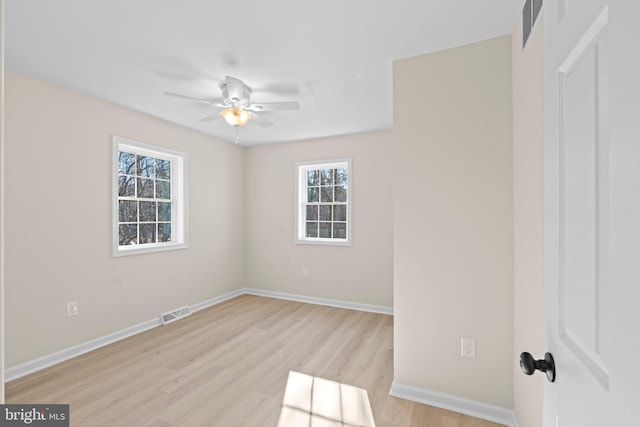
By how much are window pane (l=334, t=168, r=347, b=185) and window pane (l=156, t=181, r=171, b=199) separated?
2408 mm

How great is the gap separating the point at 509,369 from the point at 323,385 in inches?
53.0

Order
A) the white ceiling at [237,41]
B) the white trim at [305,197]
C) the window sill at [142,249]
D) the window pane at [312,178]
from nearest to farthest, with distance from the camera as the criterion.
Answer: the white ceiling at [237,41]
the window sill at [142,249]
the white trim at [305,197]
the window pane at [312,178]

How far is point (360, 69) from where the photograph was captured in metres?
2.40

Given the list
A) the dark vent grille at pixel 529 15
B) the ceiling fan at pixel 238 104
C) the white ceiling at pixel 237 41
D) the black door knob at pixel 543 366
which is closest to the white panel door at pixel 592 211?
the black door knob at pixel 543 366

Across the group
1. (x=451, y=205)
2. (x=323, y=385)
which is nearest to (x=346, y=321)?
(x=323, y=385)

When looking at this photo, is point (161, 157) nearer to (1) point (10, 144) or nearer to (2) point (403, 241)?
(1) point (10, 144)

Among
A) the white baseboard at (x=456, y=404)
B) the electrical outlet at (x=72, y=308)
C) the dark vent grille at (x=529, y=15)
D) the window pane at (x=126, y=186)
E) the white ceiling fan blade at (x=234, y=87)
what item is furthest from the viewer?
the window pane at (x=126, y=186)

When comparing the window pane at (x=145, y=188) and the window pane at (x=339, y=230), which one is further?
the window pane at (x=339, y=230)

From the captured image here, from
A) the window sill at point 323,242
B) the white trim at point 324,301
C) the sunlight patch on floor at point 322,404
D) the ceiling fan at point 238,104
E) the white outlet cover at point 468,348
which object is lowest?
the sunlight patch on floor at point 322,404

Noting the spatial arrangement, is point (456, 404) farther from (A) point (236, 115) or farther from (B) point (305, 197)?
→ (B) point (305, 197)

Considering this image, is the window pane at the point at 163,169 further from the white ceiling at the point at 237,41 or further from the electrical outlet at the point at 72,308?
the electrical outlet at the point at 72,308

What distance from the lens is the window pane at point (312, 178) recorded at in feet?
15.4

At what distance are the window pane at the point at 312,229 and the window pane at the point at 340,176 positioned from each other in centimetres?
77

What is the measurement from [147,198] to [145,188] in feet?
0.42
